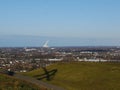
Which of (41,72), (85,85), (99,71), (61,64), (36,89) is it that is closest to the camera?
(36,89)

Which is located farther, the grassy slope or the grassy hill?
the grassy slope

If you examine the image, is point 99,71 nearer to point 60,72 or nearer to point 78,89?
point 60,72

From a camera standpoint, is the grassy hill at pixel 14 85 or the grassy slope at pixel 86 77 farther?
the grassy slope at pixel 86 77

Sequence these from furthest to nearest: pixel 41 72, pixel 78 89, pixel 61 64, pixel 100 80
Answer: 1. pixel 61 64
2. pixel 41 72
3. pixel 100 80
4. pixel 78 89

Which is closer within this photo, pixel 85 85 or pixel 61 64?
pixel 85 85

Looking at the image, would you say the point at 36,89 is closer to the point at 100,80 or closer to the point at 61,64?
the point at 100,80

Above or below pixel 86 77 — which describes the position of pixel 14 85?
above

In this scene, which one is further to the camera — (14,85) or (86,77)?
(86,77)

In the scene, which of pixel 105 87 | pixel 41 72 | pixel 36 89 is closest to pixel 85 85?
pixel 105 87
